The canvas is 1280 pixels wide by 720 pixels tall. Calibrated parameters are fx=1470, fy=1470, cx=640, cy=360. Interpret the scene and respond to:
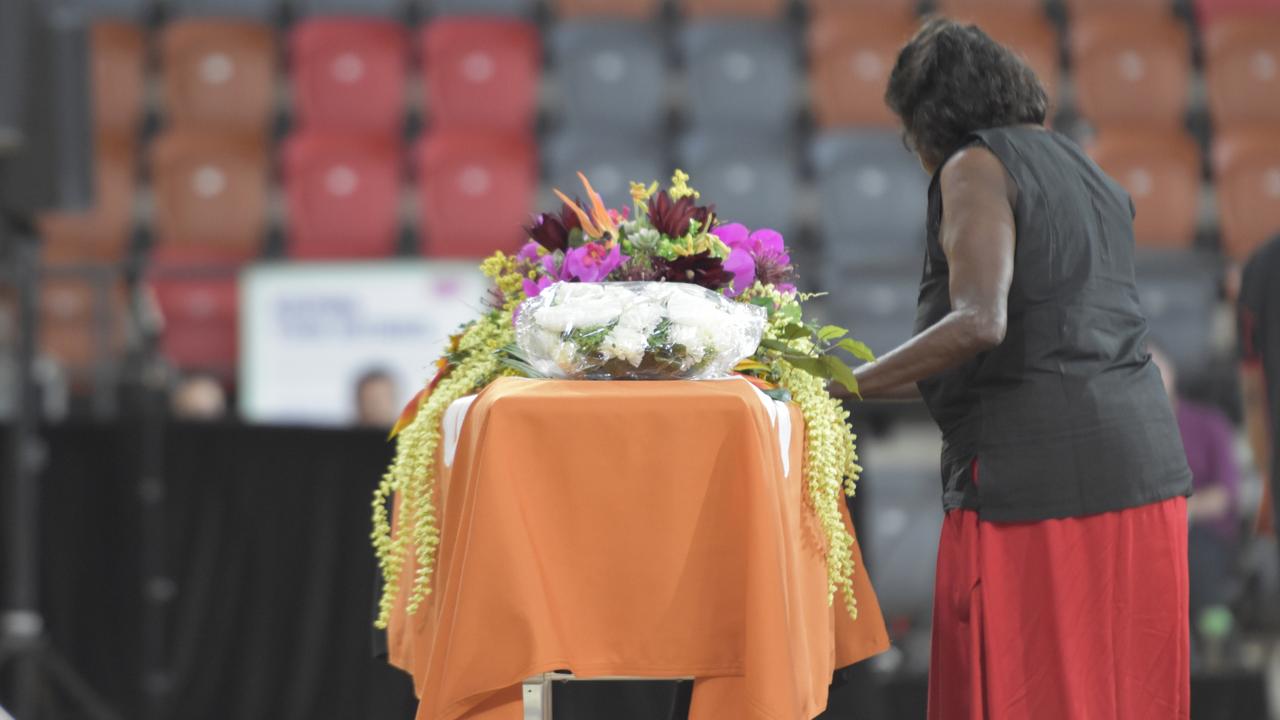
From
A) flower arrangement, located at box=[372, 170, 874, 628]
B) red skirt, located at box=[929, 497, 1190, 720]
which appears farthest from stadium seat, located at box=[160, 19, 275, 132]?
red skirt, located at box=[929, 497, 1190, 720]

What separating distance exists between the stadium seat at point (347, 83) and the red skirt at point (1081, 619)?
513cm

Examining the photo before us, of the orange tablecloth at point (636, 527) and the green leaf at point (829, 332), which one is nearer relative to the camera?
the orange tablecloth at point (636, 527)

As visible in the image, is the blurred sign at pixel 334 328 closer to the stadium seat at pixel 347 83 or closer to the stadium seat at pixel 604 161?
the stadium seat at pixel 604 161

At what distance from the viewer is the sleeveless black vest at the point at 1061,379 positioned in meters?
2.01

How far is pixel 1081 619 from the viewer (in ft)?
6.56

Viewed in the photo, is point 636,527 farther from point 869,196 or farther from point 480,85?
point 480,85

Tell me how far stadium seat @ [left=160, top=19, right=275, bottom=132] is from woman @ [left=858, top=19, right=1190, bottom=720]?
17.2 ft

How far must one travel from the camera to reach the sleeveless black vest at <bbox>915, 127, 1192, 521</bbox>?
2.01 meters

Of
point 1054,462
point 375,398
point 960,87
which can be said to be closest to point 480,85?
point 375,398

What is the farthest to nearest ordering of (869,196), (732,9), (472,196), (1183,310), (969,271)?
(732,9), (472,196), (869,196), (1183,310), (969,271)

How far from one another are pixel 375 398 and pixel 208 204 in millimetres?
1815

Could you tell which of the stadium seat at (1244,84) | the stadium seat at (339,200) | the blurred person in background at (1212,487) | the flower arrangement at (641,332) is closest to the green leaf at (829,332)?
the flower arrangement at (641,332)

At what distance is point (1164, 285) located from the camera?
5.72m

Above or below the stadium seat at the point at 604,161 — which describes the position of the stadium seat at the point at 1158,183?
below
